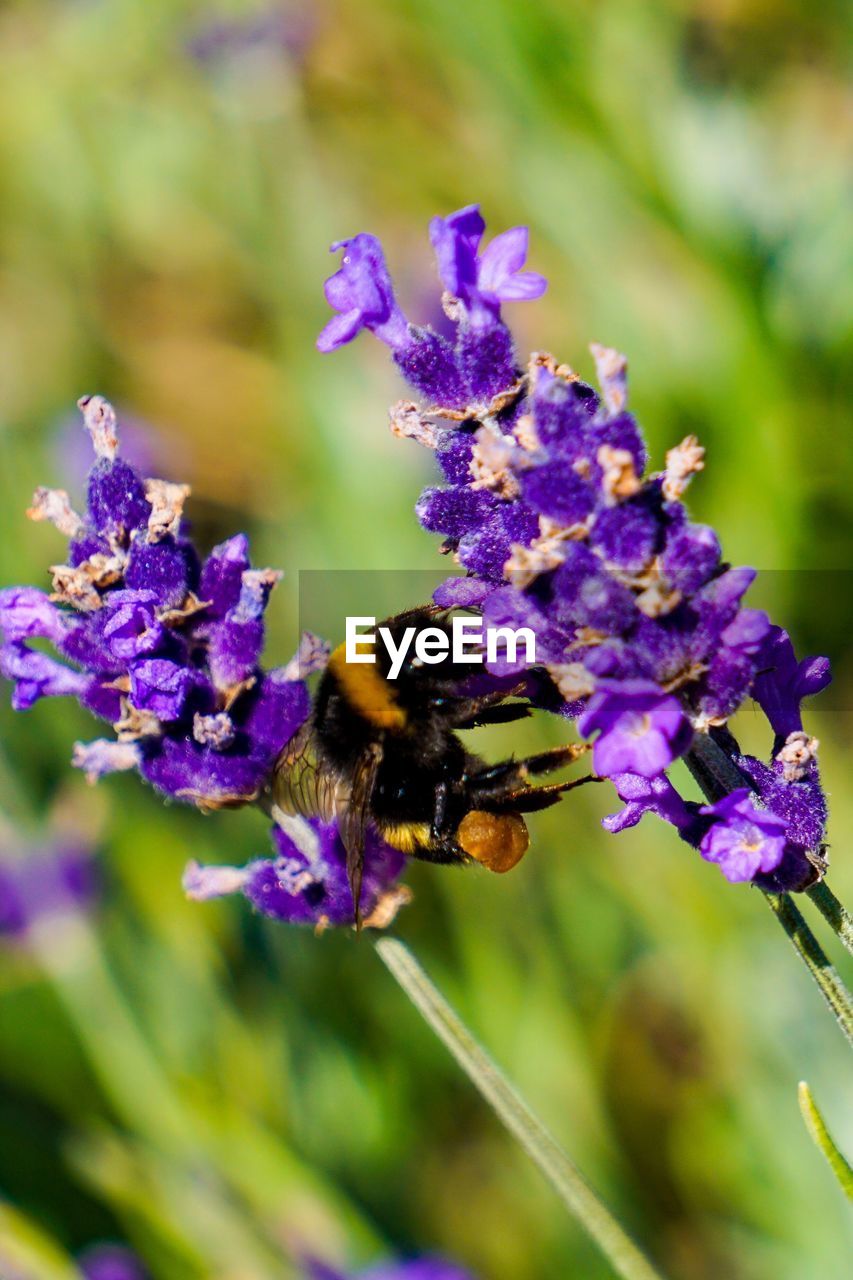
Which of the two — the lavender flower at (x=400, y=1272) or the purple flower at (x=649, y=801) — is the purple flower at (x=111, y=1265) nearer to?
the lavender flower at (x=400, y=1272)

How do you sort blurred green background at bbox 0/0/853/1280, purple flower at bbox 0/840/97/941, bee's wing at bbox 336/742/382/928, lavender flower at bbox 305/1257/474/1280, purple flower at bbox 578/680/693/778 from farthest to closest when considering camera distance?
purple flower at bbox 0/840/97/941
blurred green background at bbox 0/0/853/1280
lavender flower at bbox 305/1257/474/1280
bee's wing at bbox 336/742/382/928
purple flower at bbox 578/680/693/778

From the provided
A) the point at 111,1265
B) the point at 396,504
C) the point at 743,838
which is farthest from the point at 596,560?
the point at 396,504

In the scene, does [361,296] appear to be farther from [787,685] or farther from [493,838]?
[493,838]

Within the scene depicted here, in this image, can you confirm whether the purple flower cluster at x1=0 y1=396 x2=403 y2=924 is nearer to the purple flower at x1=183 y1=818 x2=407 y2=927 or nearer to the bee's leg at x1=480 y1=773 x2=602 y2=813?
the purple flower at x1=183 y1=818 x2=407 y2=927

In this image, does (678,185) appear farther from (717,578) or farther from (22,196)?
(717,578)

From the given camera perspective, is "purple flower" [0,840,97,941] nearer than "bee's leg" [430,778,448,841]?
No

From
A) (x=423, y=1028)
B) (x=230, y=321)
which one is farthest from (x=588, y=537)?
(x=230, y=321)

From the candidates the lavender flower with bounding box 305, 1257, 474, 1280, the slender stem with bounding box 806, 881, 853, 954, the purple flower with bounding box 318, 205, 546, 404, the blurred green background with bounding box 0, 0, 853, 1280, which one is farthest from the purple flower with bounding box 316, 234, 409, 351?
the lavender flower with bounding box 305, 1257, 474, 1280
